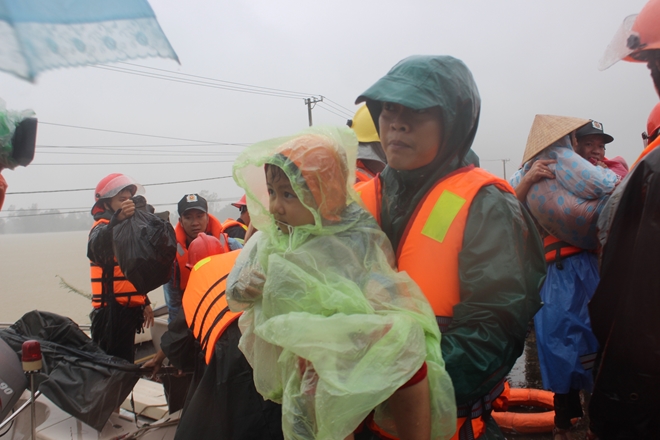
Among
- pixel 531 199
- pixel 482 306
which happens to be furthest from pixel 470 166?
pixel 531 199

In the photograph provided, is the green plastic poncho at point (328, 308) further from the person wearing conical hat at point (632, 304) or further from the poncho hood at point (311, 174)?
the person wearing conical hat at point (632, 304)

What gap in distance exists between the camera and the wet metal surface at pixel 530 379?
10.9 ft

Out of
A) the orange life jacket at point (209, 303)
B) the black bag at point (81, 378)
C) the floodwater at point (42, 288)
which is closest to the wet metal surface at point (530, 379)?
the orange life jacket at point (209, 303)

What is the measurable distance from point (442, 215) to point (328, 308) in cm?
47

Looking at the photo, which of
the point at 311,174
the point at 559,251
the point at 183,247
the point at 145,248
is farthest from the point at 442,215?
the point at 183,247

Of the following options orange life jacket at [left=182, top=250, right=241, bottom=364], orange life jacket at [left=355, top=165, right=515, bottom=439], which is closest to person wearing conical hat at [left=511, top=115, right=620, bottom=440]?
orange life jacket at [left=355, top=165, right=515, bottom=439]

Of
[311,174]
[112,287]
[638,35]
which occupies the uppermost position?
[638,35]

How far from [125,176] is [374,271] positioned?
12.8 ft

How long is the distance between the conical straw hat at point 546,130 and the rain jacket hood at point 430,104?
1525mm

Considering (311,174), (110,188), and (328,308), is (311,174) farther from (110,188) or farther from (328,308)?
(110,188)

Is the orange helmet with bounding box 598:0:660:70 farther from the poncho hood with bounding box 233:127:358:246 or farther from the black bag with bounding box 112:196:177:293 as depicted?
the black bag with bounding box 112:196:177:293

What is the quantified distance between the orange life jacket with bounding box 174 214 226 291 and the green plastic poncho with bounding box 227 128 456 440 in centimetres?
298

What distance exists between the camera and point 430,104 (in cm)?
133

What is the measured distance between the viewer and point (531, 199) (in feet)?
9.34
